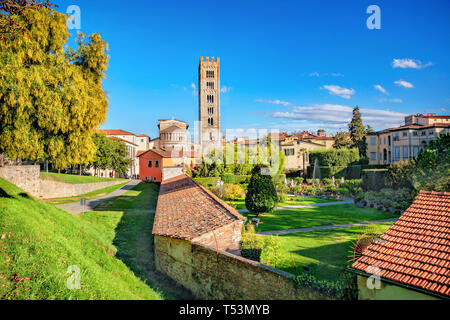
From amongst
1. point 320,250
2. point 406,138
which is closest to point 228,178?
point 320,250

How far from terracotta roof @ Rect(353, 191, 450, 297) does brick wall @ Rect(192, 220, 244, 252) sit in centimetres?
430

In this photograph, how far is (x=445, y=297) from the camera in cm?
504

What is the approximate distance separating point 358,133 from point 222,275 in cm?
6027

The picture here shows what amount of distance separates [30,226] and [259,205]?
523 inches

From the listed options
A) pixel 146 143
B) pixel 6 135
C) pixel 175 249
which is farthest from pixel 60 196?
pixel 146 143

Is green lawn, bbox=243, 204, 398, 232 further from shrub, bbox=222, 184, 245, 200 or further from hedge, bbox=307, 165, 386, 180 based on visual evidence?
hedge, bbox=307, 165, 386, 180

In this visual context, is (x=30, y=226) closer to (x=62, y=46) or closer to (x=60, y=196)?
(x=62, y=46)

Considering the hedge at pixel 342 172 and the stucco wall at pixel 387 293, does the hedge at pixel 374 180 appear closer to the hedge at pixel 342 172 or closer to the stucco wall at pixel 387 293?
the hedge at pixel 342 172

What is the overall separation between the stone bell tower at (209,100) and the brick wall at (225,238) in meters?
67.4

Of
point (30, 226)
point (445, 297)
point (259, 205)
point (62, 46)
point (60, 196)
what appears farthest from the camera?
point (60, 196)

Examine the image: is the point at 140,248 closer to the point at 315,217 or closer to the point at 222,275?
the point at 222,275

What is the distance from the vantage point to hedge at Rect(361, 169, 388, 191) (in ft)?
93.5

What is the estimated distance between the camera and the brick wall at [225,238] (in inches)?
368

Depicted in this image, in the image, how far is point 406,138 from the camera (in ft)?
159
